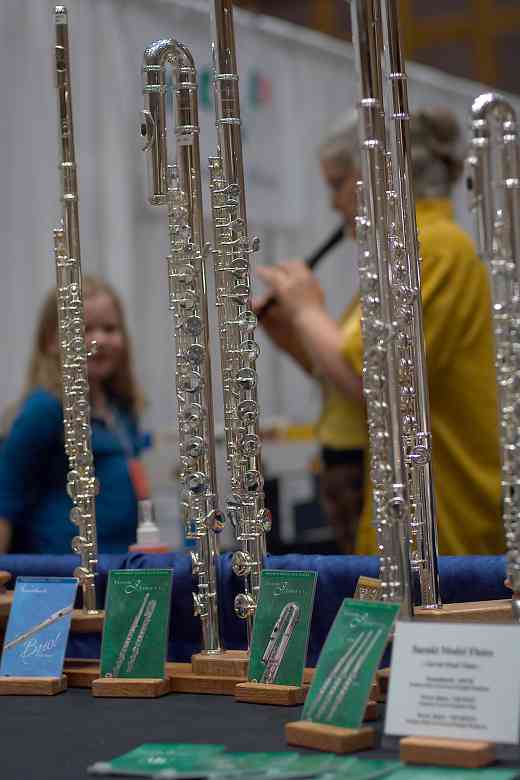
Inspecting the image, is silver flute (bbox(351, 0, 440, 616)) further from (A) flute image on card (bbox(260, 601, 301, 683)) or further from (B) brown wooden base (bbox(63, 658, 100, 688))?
(B) brown wooden base (bbox(63, 658, 100, 688))

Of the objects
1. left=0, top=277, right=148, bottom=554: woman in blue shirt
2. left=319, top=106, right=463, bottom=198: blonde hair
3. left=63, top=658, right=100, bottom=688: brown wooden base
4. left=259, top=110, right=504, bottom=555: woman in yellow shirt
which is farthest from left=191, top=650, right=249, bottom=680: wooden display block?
left=319, top=106, right=463, bottom=198: blonde hair

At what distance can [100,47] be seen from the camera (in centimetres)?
400

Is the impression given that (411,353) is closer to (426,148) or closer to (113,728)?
(113,728)

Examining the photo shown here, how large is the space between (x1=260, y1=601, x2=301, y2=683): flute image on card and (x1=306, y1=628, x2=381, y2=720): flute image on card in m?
0.15

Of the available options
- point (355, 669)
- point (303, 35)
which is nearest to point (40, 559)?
point (355, 669)

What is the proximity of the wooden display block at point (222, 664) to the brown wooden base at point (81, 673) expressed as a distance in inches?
5.0

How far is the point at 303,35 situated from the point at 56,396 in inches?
116

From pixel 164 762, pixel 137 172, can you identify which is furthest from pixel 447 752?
pixel 137 172

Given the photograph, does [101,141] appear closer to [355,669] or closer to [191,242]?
[191,242]

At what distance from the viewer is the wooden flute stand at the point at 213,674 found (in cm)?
139

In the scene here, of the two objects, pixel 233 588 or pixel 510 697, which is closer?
pixel 510 697

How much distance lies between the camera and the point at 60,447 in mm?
2346

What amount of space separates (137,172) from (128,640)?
2881mm

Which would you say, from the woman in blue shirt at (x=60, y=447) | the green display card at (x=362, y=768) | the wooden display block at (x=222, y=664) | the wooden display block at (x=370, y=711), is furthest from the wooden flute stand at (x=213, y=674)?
the woman in blue shirt at (x=60, y=447)
